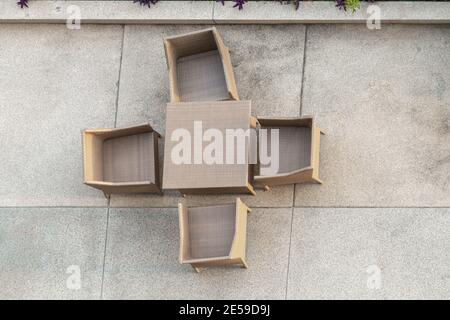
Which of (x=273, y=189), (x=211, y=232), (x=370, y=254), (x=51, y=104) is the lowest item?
(x=370, y=254)

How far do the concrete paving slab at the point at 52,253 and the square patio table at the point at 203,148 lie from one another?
1.31 metres

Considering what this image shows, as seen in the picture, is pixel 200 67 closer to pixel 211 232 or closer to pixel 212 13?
pixel 212 13

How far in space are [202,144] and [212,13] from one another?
1959 mm

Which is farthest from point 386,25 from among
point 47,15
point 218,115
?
point 47,15

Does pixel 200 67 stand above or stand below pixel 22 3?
below

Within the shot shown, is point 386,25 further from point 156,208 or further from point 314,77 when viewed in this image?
point 156,208

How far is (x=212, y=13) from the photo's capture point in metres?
9.66

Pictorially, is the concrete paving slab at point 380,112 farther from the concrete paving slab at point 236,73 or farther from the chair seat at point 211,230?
the chair seat at point 211,230

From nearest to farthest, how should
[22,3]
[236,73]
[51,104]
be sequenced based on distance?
[236,73]
[51,104]
[22,3]

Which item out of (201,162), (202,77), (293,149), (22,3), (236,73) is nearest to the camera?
(201,162)

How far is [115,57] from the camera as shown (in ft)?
32.5

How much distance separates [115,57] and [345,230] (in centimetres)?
368

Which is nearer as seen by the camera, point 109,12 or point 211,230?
point 211,230

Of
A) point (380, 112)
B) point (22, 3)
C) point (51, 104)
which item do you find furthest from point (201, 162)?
point (22, 3)
